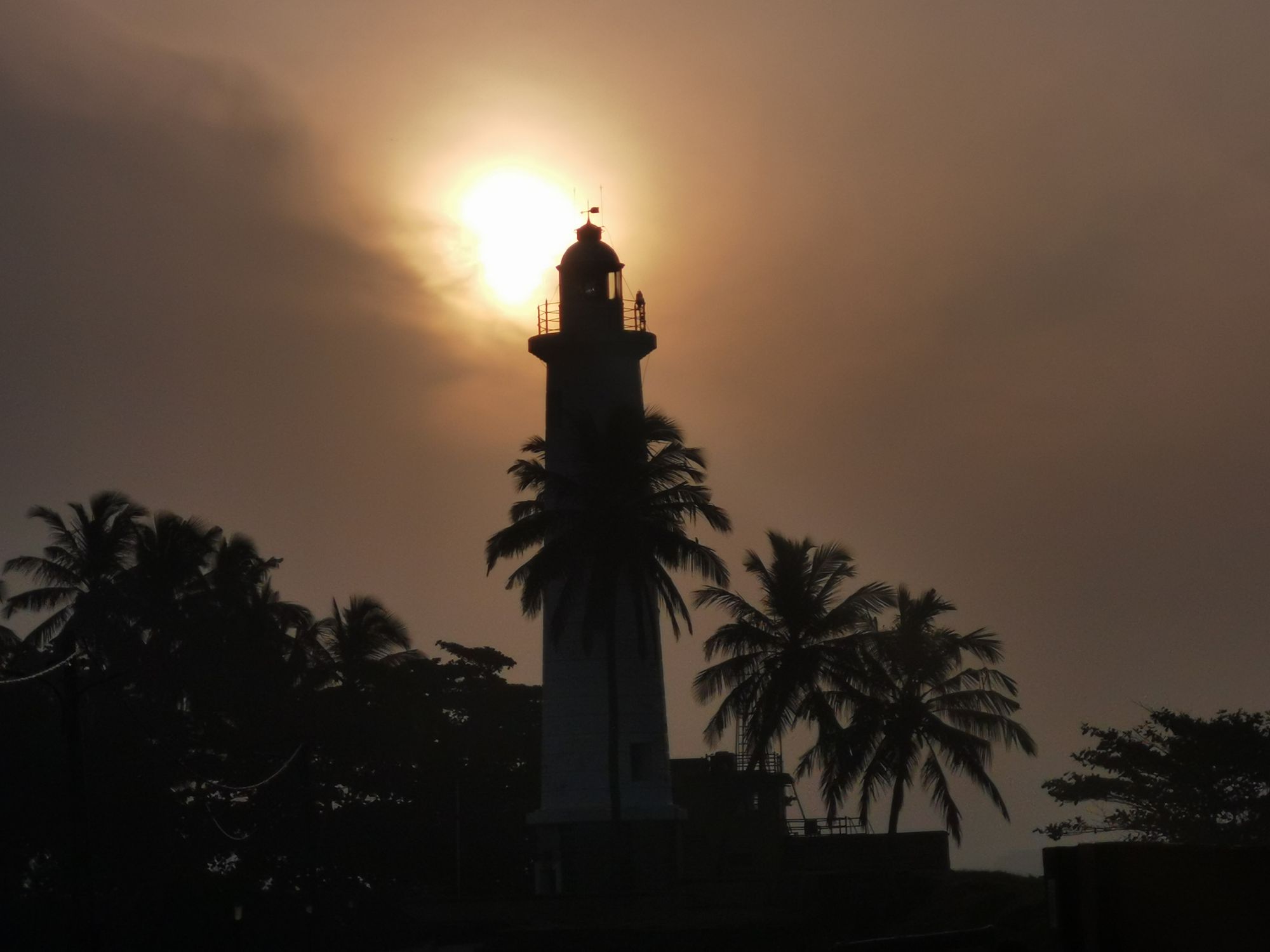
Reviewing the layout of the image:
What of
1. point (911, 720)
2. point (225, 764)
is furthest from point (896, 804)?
point (225, 764)

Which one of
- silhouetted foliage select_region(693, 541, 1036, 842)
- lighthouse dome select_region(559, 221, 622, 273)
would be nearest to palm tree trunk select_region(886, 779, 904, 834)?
silhouetted foliage select_region(693, 541, 1036, 842)

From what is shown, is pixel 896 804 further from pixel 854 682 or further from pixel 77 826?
pixel 77 826

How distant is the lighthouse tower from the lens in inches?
1826

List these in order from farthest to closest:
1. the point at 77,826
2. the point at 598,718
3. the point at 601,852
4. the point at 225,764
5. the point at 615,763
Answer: the point at 225,764 → the point at 598,718 → the point at 601,852 → the point at 615,763 → the point at 77,826

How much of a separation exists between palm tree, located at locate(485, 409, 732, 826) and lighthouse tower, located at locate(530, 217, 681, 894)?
10.4 inches

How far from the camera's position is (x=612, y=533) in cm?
4738

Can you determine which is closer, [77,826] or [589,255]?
[77,826]

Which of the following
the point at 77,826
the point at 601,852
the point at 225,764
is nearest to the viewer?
the point at 77,826

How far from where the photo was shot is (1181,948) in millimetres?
Result: 7891

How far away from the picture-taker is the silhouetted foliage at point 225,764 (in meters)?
46.2

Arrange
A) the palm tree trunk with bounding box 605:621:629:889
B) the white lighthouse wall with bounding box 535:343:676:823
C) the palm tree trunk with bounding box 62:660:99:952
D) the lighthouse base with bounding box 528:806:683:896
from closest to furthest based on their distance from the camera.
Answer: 1. the palm tree trunk with bounding box 62:660:99:952
2. the palm tree trunk with bounding box 605:621:629:889
3. the lighthouse base with bounding box 528:806:683:896
4. the white lighthouse wall with bounding box 535:343:676:823

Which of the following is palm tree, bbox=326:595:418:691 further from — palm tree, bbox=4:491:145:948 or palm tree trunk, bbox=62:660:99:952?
palm tree trunk, bbox=62:660:99:952

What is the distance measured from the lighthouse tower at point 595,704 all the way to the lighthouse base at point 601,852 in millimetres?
36

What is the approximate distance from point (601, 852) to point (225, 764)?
13.8 meters
